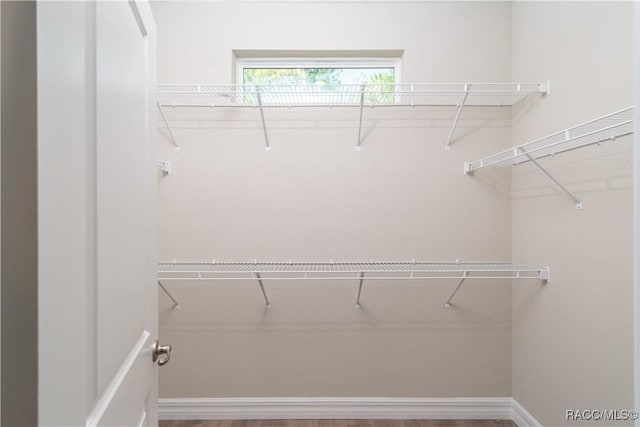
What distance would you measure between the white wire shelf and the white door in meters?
1.31

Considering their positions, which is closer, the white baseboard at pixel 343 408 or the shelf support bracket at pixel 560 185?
the shelf support bracket at pixel 560 185

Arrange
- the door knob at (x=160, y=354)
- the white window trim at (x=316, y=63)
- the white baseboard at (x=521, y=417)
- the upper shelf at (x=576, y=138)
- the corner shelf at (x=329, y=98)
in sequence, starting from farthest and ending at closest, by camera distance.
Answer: the white window trim at (x=316, y=63) → the corner shelf at (x=329, y=98) → the white baseboard at (x=521, y=417) → the upper shelf at (x=576, y=138) → the door knob at (x=160, y=354)

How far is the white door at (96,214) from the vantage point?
1.33ft

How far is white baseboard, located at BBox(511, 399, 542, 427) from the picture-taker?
5.80ft

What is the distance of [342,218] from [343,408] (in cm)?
108

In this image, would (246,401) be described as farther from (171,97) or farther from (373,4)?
(373,4)

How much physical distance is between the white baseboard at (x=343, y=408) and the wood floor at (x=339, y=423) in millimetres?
22

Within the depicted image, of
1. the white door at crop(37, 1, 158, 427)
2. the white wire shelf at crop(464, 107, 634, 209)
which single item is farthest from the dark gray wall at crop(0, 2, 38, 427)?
the white wire shelf at crop(464, 107, 634, 209)

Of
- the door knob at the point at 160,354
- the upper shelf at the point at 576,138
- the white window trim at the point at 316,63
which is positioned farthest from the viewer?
the white window trim at the point at 316,63

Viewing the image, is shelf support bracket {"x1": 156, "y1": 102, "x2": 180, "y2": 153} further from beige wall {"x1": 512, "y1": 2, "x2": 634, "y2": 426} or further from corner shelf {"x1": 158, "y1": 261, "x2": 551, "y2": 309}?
beige wall {"x1": 512, "y1": 2, "x2": 634, "y2": 426}

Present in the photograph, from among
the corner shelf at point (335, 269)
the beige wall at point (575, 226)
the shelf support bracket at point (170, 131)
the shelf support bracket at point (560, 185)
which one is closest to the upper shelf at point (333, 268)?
the corner shelf at point (335, 269)

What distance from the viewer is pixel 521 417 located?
6.11 feet

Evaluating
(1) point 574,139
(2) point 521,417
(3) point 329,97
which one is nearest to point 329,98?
(3) point 329,97

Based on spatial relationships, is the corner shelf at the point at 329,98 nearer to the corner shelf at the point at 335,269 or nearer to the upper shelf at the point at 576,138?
the upper shelf at the point at 576,138
